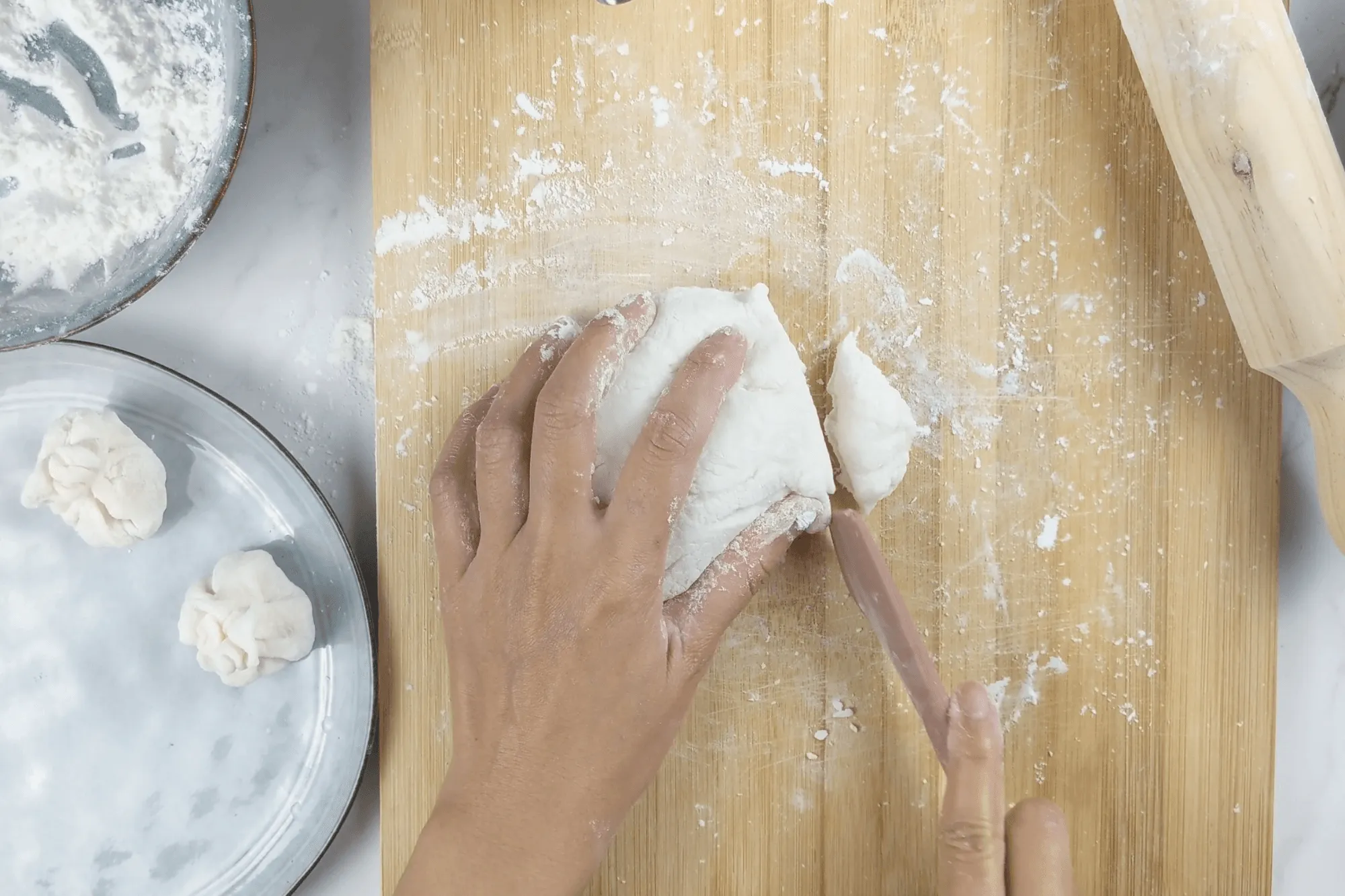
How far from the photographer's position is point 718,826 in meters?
0.72

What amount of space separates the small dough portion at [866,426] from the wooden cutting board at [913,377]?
3 centimetres

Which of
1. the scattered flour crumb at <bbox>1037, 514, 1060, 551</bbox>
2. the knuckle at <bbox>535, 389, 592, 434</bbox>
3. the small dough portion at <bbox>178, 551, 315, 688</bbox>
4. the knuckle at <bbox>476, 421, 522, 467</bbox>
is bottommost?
the small dough portion at <bbox>178, 551, 315, 688</bbox>

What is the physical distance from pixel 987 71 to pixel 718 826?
27.6 inches

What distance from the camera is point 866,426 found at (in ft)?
2.22

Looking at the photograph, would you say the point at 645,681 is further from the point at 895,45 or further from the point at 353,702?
the point at 895,45

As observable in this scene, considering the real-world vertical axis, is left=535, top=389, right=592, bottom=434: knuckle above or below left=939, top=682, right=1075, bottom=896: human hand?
above

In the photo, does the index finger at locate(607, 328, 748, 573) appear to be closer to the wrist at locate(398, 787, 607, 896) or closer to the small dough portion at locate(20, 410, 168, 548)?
the wrist at locate(398, 787, 607, 896)

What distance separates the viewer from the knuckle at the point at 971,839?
0.63 metres

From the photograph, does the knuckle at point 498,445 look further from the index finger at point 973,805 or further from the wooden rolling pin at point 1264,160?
the wooden rolling pin at point 1264,160

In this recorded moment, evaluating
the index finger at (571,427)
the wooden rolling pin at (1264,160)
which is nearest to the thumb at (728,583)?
the index finger at (571,427)

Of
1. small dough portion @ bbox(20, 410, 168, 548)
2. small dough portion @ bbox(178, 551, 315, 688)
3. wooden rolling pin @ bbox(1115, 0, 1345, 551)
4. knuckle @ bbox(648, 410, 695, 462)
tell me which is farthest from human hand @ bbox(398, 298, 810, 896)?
wooden rolling pin @ bbox(1115, 0, 1345, 551)

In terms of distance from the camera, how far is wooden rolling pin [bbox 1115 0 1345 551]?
24.0 inches

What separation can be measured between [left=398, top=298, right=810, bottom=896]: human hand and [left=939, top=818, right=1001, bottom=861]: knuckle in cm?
23

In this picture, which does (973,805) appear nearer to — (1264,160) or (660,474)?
(660,474)
